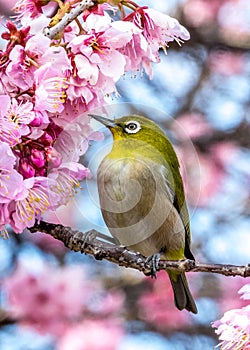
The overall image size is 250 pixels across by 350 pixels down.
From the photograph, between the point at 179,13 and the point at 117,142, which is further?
the point at 179,13

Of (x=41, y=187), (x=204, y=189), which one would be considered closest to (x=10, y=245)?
(x=204, y=189)

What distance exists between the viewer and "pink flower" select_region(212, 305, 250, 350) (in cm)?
133

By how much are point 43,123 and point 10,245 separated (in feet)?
5.09

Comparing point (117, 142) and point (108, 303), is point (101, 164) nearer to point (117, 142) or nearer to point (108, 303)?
point (117, 142)

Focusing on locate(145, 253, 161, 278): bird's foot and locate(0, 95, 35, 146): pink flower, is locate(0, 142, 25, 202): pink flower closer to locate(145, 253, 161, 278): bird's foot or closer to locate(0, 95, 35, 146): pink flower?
locate(0, 95, 35, 146): pink flower

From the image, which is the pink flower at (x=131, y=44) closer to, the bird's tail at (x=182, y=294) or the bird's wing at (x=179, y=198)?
the bird's wing at (x=179, y=198)

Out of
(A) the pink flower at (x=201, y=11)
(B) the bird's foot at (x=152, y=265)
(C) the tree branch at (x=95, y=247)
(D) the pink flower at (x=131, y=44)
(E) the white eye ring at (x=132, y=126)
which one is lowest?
(B) the bird's foot at (x=152, y=265)

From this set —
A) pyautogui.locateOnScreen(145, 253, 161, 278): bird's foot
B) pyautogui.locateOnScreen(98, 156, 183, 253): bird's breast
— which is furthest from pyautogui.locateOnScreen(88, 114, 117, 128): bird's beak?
pyautogui.locateOnScreen(145, 253, 161, 278): bird's foot

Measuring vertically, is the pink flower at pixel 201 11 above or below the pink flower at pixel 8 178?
above

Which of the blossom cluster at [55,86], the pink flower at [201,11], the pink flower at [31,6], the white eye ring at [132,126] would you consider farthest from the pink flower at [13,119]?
the pink flower at [201,11]

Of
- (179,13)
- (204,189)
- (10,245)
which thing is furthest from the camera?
(204,189)

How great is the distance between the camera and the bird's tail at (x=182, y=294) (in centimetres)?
189

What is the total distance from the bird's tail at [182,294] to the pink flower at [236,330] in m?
0.48

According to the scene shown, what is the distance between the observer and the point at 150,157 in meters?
1.69
